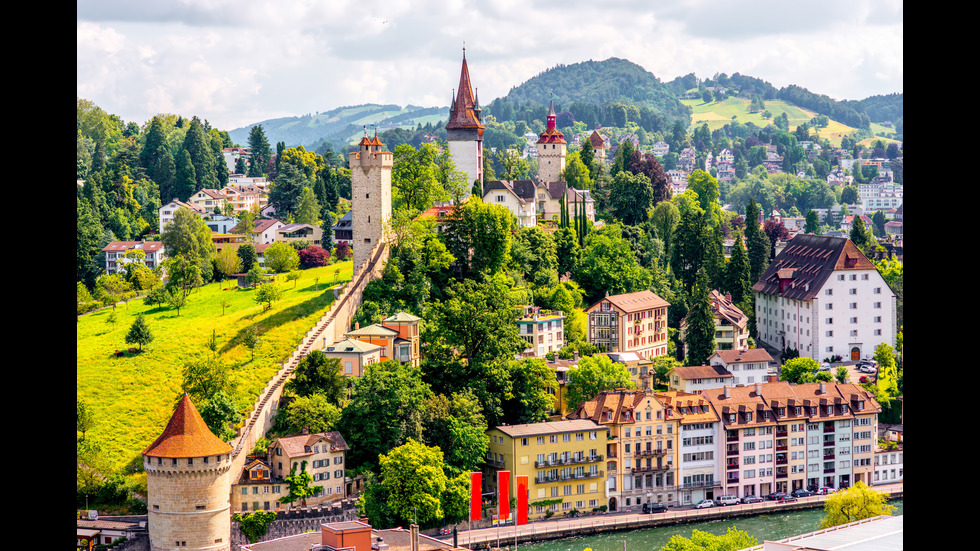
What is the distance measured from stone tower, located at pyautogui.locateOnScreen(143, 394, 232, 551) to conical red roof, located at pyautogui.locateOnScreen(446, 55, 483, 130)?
29185 millimetres

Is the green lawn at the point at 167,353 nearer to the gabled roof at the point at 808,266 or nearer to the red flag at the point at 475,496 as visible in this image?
the red flag at the point at 475,496

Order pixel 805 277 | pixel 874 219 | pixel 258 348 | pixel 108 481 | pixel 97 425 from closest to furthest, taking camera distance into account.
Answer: pixel 108 481, pixel 97 425, pixel 258 348, pixel 805 277, pixel 874 219

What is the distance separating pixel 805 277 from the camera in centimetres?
5484

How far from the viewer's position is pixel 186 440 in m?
31.6

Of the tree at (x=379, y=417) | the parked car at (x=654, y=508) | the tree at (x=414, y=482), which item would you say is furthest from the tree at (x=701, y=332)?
the tree at (x=414, y=482)

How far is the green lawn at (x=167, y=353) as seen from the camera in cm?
3912

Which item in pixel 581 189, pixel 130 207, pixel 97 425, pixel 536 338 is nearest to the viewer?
pixel 97 425

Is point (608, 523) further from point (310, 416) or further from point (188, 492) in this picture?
point (188, 492)

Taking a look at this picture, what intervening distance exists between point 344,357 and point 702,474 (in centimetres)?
1285

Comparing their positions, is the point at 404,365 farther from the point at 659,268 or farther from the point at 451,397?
the point at 659,268

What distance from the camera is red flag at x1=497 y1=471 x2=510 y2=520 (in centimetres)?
3759

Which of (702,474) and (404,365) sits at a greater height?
(404,365)

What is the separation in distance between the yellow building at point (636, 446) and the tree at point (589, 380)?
2.81 feet
